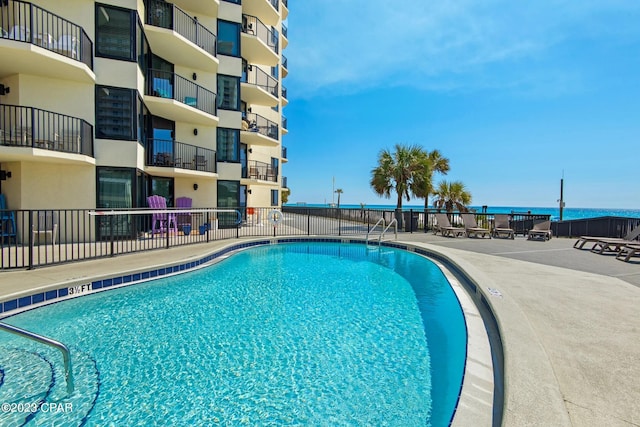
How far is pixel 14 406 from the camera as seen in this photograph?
254 centimetres

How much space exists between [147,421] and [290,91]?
1142 inches

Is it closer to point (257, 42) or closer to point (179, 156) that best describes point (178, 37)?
point (179, 156)

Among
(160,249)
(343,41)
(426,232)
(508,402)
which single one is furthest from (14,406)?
(343,41)

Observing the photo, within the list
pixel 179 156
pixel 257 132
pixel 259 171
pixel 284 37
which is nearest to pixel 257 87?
pixel 257 132

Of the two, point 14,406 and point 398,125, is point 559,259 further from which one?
point 398,125

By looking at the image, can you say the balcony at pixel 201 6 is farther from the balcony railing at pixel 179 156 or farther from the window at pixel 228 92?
the balcony railing at pixel 179 156

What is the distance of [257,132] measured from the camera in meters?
18.3

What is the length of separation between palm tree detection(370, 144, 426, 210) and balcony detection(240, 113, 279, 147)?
735 cm

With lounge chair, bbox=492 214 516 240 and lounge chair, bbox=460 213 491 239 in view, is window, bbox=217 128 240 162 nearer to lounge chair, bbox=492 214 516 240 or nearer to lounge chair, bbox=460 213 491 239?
lounge chair, bbox=460 213 491 239

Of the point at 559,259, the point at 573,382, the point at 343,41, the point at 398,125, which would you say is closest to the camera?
the point at 573,382

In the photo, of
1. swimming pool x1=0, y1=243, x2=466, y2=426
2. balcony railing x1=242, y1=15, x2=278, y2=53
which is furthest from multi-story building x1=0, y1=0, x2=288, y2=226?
swimming pool x1=0, y1=243, x2=466, y2=426

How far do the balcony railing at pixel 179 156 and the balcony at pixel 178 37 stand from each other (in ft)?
12.8

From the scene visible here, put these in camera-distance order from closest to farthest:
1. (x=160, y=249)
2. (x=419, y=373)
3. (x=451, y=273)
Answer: (x=419, y=373), (x=451, y=273), (x=160, y=249)

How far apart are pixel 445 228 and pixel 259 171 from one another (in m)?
12.7
